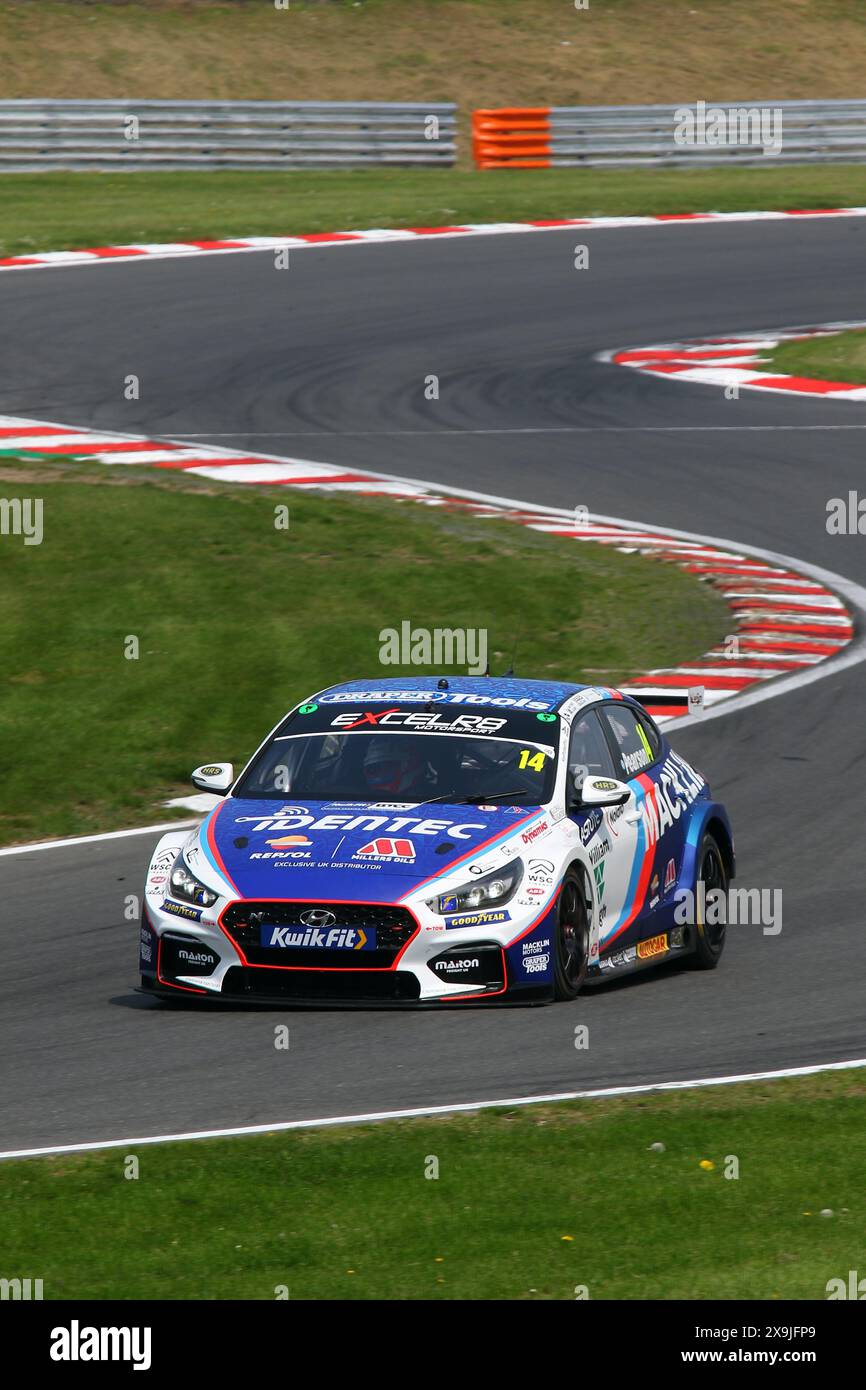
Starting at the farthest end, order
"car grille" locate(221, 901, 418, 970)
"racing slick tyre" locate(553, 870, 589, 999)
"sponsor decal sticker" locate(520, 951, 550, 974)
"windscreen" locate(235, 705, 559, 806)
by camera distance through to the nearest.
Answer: "windscreen" locate(235, 705, 559, 806) → "racing slick tyre" locate(553, 870, 589, 999) → "sponsor decal sticker" locate(520, 951, 550, 974) → "car grille" locate(221, 901, 418, 970)

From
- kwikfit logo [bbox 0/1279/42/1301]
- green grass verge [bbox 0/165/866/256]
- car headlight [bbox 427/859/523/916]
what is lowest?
kwikfit logo [bbox 0/1279/42/1301]

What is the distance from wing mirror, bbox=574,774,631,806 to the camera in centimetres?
1048

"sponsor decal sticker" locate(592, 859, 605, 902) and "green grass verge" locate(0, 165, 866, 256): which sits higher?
"green grass verge" locate(0, 165, 866, 256)

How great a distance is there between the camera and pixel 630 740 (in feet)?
38.3

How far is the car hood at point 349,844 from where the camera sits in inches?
388

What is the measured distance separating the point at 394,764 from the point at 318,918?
49.7 inches

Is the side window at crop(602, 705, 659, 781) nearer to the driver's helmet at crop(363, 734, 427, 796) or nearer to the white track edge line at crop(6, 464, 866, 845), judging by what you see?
the driver's helmet at crop(363, 734, 427, 796)

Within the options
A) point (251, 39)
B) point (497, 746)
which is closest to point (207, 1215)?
point (497, 746)

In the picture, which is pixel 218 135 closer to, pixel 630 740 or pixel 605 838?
pixel 630 740

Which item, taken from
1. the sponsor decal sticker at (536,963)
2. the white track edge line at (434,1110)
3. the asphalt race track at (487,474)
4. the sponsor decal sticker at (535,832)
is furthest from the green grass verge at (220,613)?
the white track edge line at (434,1110)

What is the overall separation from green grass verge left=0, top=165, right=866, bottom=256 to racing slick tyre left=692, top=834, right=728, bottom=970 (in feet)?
65.4
